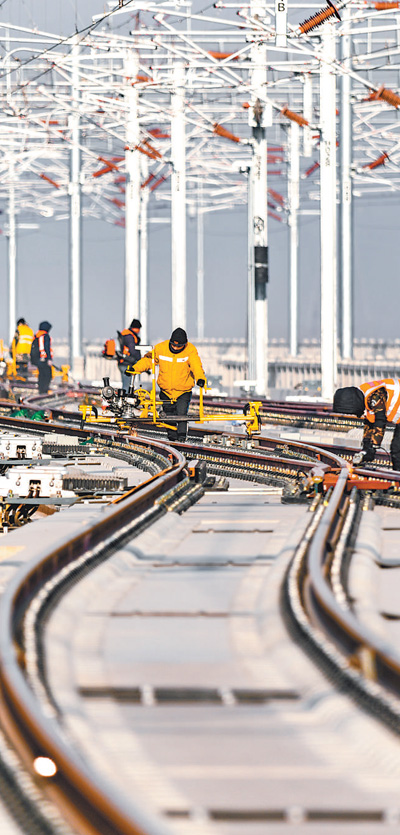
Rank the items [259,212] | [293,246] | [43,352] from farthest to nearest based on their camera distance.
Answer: [293,246] → [43,352] → [259,212]

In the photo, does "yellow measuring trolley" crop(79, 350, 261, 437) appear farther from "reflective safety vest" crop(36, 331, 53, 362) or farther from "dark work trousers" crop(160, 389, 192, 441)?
"reflective safety vest" crop(36, 331, 53, 362)

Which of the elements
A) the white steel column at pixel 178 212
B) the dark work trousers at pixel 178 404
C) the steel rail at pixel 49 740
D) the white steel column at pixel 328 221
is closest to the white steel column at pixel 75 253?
the white steel column at pixel 178 212

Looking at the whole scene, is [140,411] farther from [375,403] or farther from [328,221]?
[328,221]

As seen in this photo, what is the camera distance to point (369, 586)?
24.8 feet

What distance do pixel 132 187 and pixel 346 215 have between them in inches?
265

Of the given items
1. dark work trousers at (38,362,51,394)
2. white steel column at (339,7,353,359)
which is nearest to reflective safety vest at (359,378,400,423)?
dark work trousers at (38,362,51,394)

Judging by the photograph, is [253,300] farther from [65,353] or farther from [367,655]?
[65,353]

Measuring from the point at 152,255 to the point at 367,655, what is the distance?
2887 inches

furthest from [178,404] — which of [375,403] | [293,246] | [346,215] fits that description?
[293,246]

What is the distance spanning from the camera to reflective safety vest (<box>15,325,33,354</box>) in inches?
1238

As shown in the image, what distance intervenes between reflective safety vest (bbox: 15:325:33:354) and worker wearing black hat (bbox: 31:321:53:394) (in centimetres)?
281

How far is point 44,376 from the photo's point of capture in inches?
1135

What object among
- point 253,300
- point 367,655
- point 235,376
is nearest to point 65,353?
point 235,376

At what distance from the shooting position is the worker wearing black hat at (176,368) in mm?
16016
